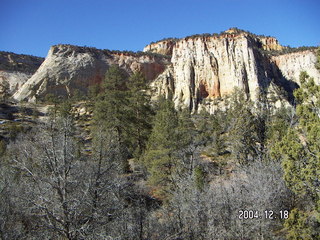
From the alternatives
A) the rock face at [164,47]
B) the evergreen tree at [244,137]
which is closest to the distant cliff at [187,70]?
the rock face at [164,47]

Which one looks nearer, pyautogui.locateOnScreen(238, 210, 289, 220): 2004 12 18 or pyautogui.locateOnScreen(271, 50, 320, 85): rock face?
pyautogui.locateOnScreen(238, 210, 289, 220): 2004 12 18

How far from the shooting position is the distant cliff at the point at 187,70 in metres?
57.1

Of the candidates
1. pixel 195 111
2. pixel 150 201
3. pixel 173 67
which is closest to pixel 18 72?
pixel 173 67

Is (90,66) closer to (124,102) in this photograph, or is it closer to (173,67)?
(173,67)

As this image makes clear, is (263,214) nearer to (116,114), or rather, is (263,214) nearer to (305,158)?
(305,158)

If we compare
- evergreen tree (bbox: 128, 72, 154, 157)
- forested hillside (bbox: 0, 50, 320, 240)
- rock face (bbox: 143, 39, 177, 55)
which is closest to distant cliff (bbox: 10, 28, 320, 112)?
rock face (bbox: 143, 39, 177, 55)

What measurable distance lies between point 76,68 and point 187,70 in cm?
2667

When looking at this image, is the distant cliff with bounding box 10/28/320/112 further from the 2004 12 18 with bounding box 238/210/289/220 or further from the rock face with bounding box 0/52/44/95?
the 2004 12 18 with bounding box 238/210/289/220

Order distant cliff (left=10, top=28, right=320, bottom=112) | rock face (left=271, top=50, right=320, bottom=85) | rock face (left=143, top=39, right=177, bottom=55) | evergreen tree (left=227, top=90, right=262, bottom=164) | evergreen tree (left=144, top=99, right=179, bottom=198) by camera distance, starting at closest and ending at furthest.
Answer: evergreen tree (left=144, top=99, right=179, bottom=198), evergreen tree (left=227, top=90, right=262, bottom=164), distant cliff (left=10, top=28, right=320, bottom=112), rock face (left=271, top=50, right=320, bottom=85), rock face (left=143, top=39, right=177, bottom=55)

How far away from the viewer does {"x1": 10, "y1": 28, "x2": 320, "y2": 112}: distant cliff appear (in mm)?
A: 57125

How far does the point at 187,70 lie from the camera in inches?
2447

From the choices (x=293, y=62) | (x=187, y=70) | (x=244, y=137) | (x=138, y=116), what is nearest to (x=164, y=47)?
(x=187, y=70)

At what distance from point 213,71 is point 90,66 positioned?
30072mm

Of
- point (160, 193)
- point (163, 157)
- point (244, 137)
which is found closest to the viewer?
point (160, 193)
